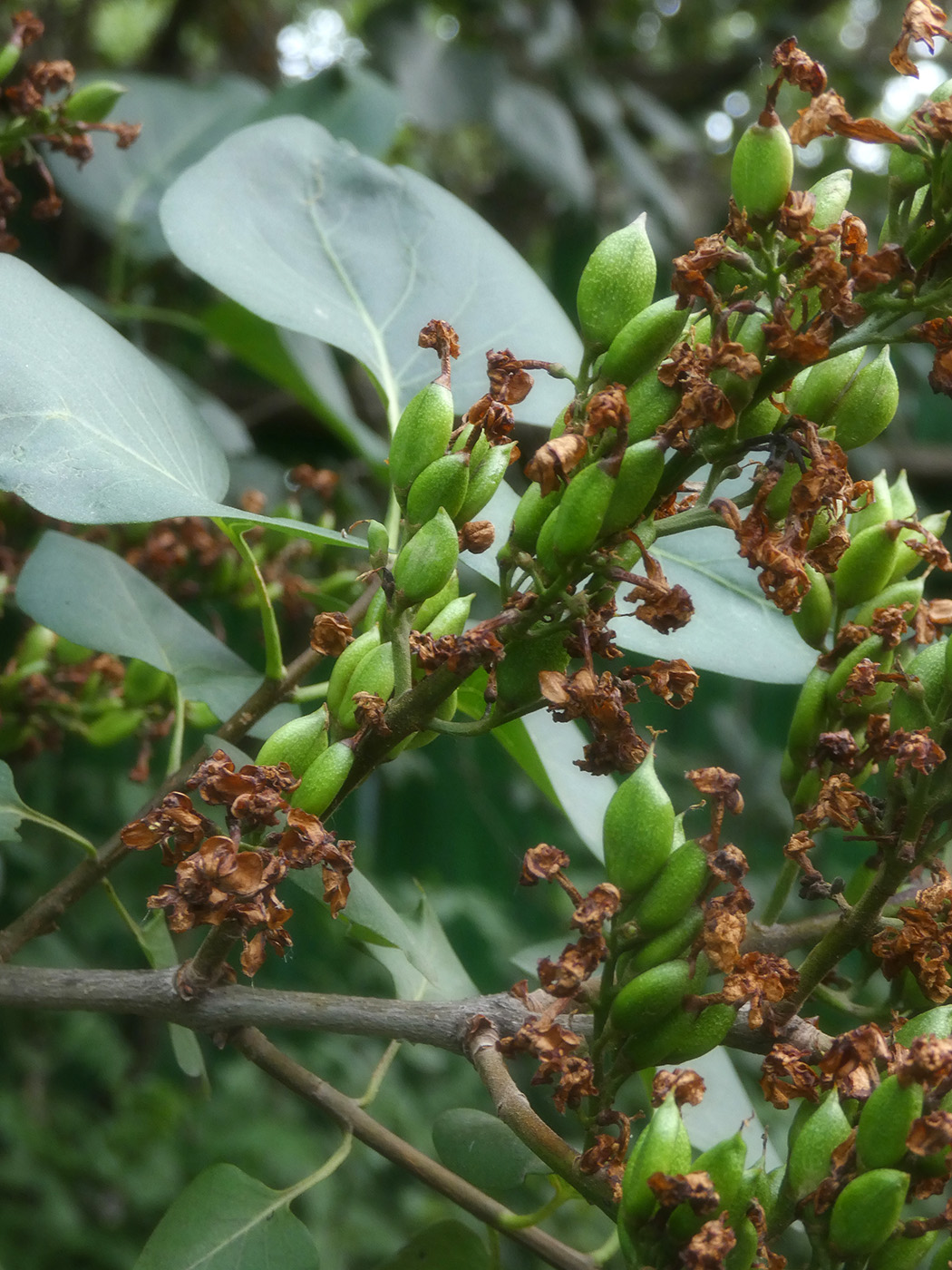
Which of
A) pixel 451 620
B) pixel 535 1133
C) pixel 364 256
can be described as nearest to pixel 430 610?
pixel 451 620

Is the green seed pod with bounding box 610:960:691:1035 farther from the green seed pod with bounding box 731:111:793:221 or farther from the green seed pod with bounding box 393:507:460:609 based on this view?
the green seed pod with bounding box 731:111:793:221

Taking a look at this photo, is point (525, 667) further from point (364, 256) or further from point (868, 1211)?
point (364, 256)

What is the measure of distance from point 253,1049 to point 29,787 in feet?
3.40

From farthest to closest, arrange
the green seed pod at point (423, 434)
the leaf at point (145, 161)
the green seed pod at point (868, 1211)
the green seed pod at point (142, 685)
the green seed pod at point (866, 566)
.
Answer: the leaf at point (145, 161), the green seed pod at point (142, 685), the green seed pod at point (866, 566), the green seed pod at point (423, 434), the green seed pod at point (868, 1211)

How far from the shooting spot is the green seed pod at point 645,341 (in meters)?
0.54

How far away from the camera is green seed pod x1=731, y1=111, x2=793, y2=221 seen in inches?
20.8

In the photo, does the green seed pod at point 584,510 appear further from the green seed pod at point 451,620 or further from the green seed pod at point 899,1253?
the green seed pod at point 899,1253

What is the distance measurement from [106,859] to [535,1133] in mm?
338

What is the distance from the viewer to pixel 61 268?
1767 mm

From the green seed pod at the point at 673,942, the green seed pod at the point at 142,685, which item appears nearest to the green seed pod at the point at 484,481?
the green seed pod at the point at 673,942

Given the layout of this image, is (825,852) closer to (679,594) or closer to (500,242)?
(500,242)

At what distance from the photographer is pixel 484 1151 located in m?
0.70

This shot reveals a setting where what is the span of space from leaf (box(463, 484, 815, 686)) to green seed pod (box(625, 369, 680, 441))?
0.72 feet

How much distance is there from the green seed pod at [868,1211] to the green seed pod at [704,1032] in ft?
0.26
